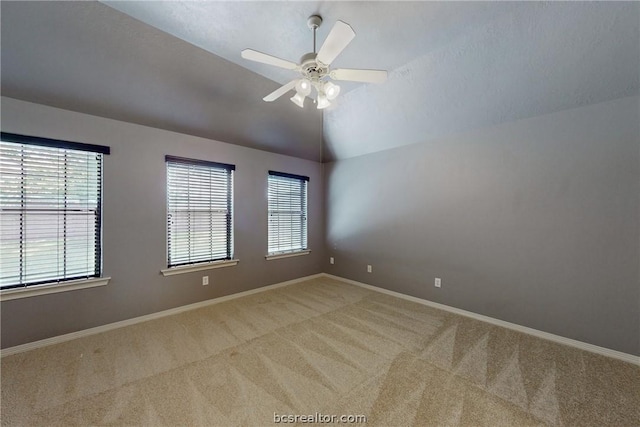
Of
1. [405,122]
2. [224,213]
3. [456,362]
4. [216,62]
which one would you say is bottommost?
[456,362]

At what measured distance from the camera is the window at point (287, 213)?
4312 millimetres

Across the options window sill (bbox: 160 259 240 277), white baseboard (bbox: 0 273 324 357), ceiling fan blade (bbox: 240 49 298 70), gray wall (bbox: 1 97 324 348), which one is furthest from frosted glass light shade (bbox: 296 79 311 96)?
white baseboard (bbox: 0 273 324 357)

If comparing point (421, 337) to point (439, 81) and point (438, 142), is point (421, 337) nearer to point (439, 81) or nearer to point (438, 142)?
point (438, 142)

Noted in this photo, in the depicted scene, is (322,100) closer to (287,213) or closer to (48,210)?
(287,213)

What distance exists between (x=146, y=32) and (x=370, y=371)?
3517 mm

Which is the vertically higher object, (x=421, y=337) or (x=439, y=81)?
(x=439, y=81)

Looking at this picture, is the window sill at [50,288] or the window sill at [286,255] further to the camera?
the window sill at [286,255]

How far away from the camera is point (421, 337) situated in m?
2.61

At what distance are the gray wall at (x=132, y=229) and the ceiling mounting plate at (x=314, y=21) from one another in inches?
85.2

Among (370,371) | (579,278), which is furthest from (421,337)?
(579,278)

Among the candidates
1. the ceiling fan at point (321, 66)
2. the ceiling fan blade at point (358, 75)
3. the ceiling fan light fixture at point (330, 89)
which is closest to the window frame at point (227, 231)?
the ceiling fan at point (321, 66)

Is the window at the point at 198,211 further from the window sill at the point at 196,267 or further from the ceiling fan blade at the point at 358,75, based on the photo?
the ceiling fan blade at the point at 358,75

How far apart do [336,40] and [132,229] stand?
9.88 feet

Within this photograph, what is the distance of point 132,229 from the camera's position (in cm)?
290
